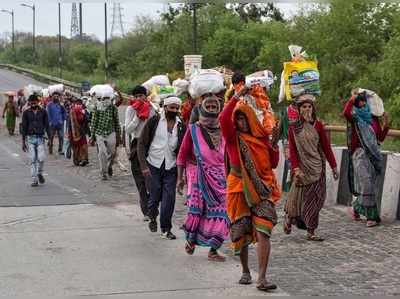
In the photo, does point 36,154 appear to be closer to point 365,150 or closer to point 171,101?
point 171,101

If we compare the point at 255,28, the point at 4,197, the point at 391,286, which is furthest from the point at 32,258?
the point at 255,28

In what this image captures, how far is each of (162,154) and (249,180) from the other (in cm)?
252

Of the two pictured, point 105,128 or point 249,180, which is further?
point 105,128

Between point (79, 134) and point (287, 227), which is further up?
point (79, 134)

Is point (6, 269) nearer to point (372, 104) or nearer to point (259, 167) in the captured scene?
point (259, 167)

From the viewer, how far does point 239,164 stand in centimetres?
681

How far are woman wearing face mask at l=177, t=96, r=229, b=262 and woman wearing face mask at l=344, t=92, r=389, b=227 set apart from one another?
7.63 feet

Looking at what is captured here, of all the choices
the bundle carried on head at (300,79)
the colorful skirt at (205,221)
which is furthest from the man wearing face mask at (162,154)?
the bundle carried on head at (300,79)

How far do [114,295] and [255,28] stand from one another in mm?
48578

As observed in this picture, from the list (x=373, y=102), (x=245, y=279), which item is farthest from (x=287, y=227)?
(x=245, y=279)

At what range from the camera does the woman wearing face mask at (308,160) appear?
8.85 metres

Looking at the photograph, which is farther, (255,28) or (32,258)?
(255,28)

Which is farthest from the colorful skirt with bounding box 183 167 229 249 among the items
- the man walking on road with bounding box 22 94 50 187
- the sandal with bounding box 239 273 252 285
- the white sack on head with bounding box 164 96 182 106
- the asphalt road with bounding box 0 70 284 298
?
the man walking on road with bounding box 22 94 50 187

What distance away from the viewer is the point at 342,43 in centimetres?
4125
